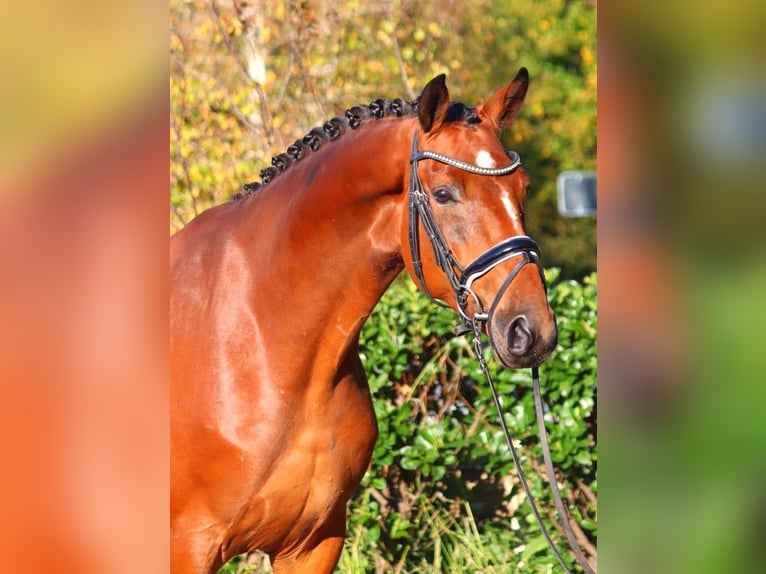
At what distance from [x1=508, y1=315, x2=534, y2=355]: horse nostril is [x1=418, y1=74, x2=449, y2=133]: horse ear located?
61cm

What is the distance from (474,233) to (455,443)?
2079 mm

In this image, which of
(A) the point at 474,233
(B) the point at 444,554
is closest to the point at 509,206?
(A) the point at 474,233

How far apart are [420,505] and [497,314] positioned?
2.36m

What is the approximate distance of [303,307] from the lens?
102 inches

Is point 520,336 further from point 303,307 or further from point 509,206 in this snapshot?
point 303,307

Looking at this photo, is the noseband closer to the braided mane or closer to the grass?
the braided mane

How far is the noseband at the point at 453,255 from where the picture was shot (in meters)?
2.27
